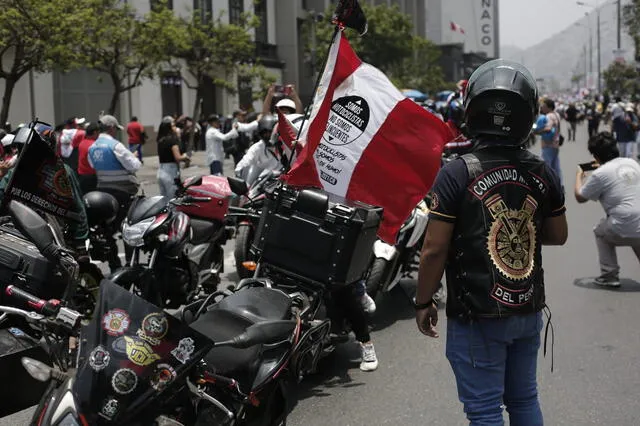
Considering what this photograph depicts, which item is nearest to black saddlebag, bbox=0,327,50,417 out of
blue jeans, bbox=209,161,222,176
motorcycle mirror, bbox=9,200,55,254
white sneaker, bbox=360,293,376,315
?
motorcycle mirror, bbox=9,200,55,254

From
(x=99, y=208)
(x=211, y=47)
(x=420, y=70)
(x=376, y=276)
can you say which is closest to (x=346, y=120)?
(x=376, y=276)

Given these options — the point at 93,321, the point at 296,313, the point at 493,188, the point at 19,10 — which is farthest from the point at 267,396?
the point at 19,10

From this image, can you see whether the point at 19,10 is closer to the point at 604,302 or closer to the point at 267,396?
the point at 604,302

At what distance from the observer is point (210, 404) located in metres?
3.36

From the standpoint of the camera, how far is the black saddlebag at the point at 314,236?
4895mm

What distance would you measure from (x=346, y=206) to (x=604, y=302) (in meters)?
3.51

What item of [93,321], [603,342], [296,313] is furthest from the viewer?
[603,342]

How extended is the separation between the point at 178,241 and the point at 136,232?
378 millimetres

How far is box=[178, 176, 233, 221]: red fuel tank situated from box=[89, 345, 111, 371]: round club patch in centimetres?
450

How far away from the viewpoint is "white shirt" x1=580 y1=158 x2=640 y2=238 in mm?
7770

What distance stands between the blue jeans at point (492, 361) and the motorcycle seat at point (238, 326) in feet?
2.88

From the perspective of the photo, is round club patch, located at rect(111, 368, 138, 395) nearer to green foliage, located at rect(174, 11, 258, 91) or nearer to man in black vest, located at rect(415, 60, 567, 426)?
man in black vest, located at rect(415, 60, 567, 426)

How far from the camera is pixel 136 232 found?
6.30 m

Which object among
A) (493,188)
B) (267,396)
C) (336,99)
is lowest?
(267,396)
